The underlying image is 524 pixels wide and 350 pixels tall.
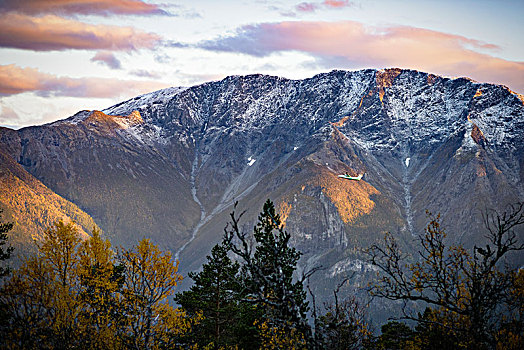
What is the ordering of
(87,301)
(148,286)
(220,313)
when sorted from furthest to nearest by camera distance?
(220,313), (87,301), (148,286)

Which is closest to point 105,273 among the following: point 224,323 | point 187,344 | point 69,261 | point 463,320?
point 69,261

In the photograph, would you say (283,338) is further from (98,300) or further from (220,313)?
(98,300)

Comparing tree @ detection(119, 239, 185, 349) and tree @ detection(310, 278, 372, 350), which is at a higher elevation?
tree @ detection(119, 239, 185, 349)

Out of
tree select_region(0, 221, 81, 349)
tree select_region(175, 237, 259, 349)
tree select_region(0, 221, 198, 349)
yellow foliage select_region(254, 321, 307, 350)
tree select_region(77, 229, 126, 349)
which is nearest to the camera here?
tree select_region(0, 221, 81, 349)

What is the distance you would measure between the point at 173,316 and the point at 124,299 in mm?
3411

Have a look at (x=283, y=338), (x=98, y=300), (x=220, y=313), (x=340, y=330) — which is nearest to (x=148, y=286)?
(x=98, y=300)

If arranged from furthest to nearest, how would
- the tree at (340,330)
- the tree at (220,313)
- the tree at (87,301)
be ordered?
the tree at (220,313) < the tree at (87,301) < the tree at (340,330)

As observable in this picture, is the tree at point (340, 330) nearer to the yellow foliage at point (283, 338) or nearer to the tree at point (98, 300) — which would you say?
the yellow foliage at point (283, 338)

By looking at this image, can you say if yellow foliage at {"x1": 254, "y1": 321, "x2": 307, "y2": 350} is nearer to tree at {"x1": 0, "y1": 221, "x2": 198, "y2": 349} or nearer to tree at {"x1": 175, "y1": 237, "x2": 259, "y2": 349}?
tree at {"x1": 0, "y1": 221, "x2": 198, "y2": 349}

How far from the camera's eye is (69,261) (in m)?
36.2

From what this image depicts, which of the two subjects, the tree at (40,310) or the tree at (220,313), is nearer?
the tree at (40,310)

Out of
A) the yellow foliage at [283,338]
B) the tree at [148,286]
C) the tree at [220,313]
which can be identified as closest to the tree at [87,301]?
the tree at [148,286]

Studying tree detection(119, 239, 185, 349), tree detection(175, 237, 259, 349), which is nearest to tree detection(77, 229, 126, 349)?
tree detection(119, 239, 185, 349)

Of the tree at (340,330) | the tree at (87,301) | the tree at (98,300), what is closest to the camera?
the tree at (340,330)
